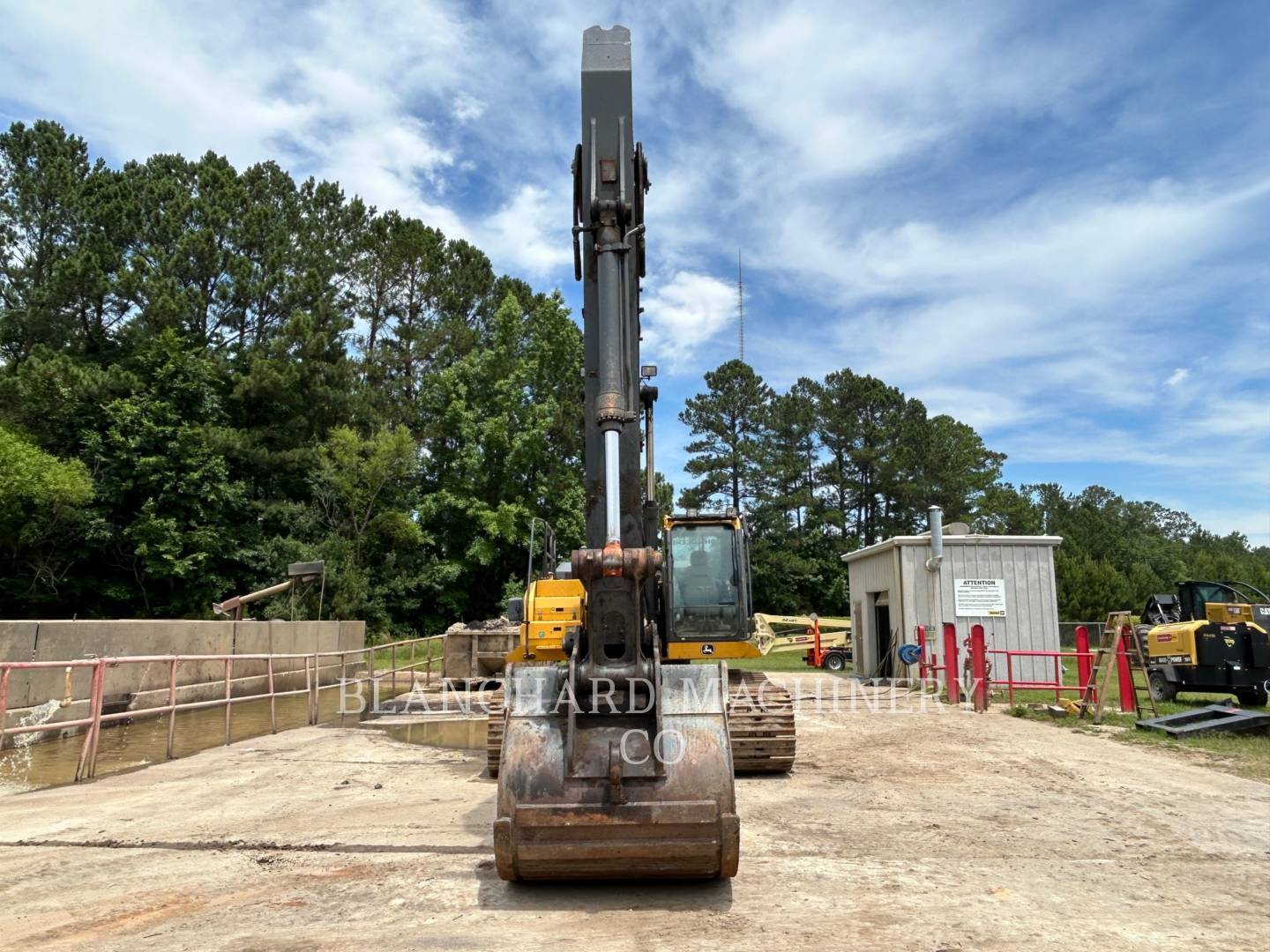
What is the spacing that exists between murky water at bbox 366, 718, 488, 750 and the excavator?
19.8ft

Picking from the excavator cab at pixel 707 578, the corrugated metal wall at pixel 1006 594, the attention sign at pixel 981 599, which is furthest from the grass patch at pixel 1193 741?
the excavator cab at pixel 707 578

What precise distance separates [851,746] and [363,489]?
91.6 feet

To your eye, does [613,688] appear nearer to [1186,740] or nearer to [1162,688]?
[1186,740]

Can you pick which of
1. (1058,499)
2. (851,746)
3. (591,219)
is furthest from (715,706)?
(1058,499)

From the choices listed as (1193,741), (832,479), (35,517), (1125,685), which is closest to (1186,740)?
(1193,741)

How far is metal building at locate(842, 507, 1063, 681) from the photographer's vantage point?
65.6 ft

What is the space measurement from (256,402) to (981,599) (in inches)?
1121

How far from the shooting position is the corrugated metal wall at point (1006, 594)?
65.4ft

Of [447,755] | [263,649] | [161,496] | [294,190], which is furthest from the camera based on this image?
[294,190]

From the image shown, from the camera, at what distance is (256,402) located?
35.4 m

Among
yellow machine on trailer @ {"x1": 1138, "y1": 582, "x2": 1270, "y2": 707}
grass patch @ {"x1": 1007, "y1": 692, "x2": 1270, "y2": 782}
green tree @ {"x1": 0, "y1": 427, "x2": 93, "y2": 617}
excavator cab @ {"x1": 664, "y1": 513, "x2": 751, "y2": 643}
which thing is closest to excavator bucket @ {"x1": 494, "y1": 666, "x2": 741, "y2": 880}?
excavator cab @ {"x1": 664, "y1": 513, "x2": 751, "y2": 643}

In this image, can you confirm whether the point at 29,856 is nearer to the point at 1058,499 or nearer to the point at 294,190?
the point at 294,190

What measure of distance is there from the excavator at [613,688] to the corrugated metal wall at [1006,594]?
15087 millimetres

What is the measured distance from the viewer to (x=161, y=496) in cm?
3164
